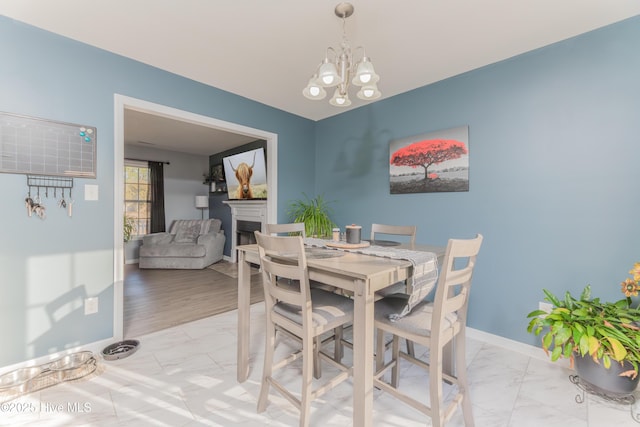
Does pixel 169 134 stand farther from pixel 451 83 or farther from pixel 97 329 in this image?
pixel 451 83

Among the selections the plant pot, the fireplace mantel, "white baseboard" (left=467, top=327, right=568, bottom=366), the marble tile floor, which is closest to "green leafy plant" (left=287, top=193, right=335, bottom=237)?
the fireplace mantel

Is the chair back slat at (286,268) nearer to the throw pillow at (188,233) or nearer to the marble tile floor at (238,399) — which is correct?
the marble tile floor at (238,399)

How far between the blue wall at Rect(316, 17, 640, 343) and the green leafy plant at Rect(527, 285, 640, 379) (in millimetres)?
260

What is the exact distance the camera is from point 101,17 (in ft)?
5.82

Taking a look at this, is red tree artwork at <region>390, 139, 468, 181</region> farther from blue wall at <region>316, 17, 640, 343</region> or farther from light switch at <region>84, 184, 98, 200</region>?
light switch at <region>84, 184, 98, 200</region>

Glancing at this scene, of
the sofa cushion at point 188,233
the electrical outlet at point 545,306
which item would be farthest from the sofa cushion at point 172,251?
the electrical outlet at point 545,306

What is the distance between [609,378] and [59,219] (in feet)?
12.1

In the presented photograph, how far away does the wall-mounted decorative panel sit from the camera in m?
1.77

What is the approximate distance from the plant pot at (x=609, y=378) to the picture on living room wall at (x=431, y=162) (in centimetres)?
144

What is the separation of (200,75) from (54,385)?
8.55 ft

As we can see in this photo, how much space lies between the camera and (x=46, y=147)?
6.20ft

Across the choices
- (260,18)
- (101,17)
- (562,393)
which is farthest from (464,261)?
(101,17)

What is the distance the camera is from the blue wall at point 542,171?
70.0 inches

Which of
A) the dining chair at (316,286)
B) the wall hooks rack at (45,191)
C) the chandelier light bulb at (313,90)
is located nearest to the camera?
the chandelier light bulb at (313,90)
